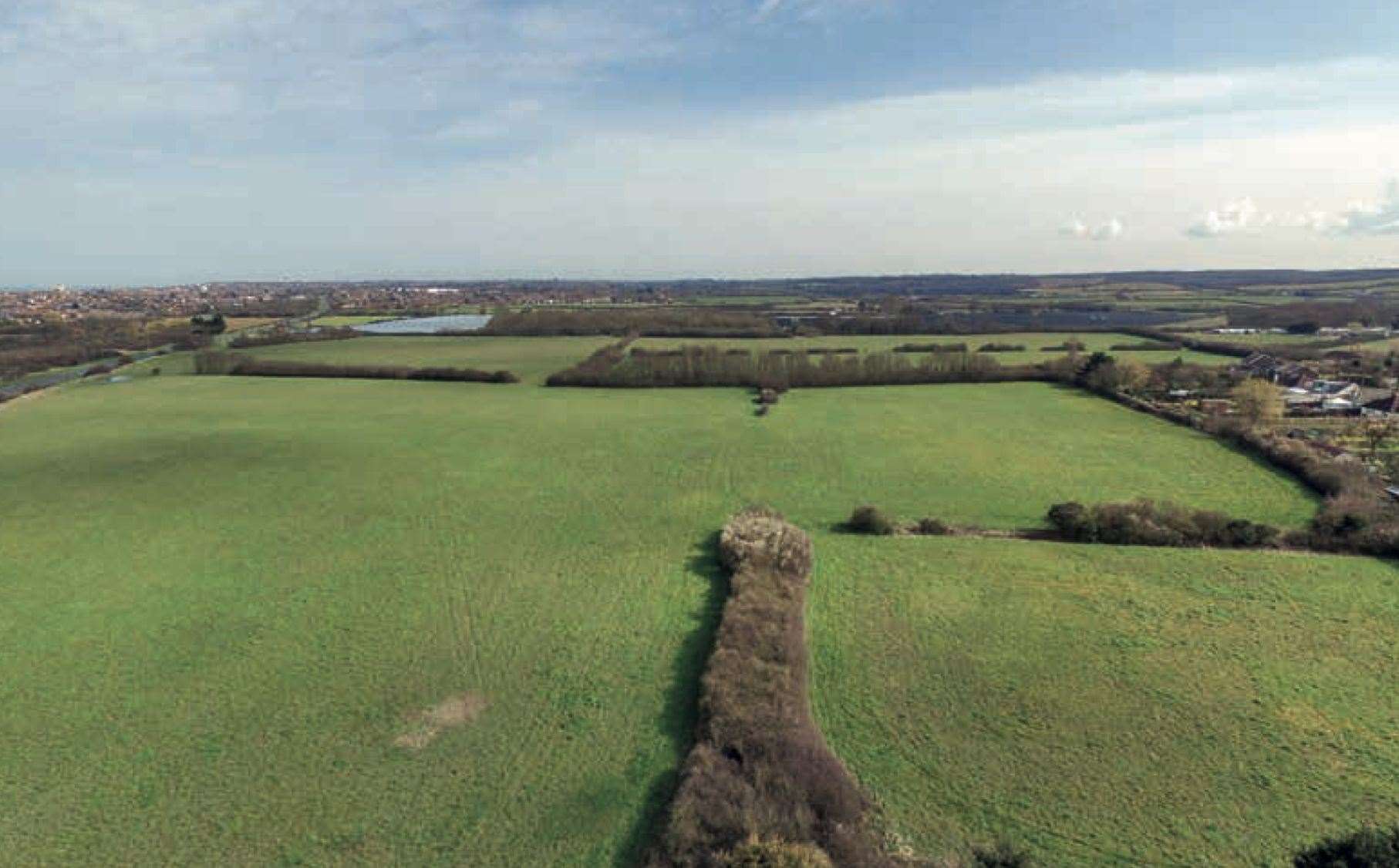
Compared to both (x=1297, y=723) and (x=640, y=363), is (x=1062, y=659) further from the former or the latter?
(x=640, y=363)

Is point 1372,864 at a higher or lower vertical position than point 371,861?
higher

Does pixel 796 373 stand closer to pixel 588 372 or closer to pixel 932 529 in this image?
pixel 588 372

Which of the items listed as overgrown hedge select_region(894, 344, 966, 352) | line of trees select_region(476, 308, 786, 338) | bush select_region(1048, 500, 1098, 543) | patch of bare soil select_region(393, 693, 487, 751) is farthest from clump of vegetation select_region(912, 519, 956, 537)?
line of trees select_region(476, 308, 786, 338)

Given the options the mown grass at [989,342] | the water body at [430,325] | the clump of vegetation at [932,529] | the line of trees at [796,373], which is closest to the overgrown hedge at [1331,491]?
the clump of vegetation at [932,529]

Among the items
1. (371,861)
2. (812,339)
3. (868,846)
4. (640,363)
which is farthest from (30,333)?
(868,846)

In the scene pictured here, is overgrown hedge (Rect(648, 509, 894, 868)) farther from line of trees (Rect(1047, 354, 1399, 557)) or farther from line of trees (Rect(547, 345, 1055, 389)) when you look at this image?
line of trees (Rect(547, 345, 1055, 389))

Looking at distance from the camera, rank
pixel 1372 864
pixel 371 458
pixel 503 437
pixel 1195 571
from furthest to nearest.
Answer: pixel 503 437 < pixel 371 458 < pixel 1195 571 < pixel 1372 864

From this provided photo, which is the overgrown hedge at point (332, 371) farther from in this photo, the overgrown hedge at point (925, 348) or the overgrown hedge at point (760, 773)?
the overgrown hedge at point (760, 773)
